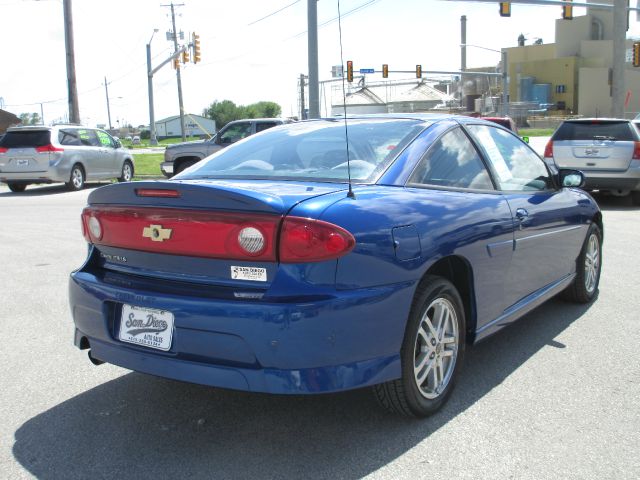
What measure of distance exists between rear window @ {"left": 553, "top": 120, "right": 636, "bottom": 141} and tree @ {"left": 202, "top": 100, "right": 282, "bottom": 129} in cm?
12527

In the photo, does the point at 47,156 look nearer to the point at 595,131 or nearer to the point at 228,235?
the point at 595,131

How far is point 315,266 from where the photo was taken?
288 cm

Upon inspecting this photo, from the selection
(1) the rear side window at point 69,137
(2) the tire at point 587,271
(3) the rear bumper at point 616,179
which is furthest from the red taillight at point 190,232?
(1) the rear side window at point 69,137

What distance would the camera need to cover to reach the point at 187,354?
10.0 ft

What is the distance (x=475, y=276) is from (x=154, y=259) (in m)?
1.76

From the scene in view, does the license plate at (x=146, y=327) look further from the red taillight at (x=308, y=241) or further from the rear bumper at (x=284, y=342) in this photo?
the red taillight at (x=308, y=241)

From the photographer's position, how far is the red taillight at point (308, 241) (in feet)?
9.46

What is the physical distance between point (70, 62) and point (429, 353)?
955 inches

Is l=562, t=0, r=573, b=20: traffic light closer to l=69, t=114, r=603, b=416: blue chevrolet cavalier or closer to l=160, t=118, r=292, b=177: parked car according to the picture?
l=160, t=118, r=292, b=177: parked car

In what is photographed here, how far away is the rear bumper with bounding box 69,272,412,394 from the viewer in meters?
2.84

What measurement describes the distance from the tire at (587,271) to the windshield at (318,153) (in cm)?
223

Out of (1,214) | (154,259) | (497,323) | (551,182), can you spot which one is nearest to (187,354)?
(154,259)

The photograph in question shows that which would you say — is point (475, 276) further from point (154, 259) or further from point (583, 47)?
point (583, 47)

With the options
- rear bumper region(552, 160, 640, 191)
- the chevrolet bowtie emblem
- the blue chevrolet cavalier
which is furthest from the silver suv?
the chevrolet bowtie emblem
